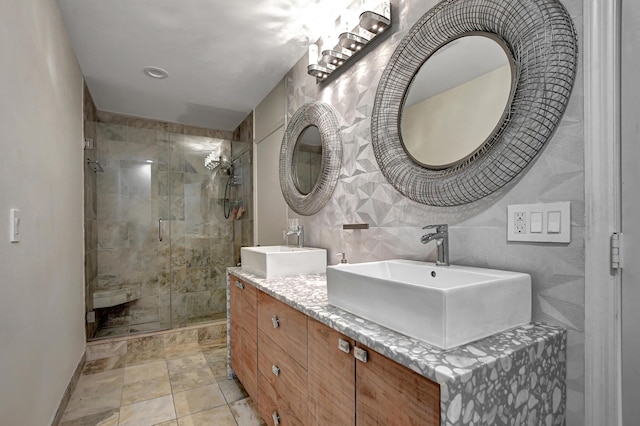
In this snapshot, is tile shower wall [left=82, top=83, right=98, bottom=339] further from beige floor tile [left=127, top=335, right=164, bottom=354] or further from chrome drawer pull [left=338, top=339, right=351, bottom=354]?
chrome drawer pull [left=338, top=339, right=351, bottom=354]

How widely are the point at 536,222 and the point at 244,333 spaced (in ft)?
5.43

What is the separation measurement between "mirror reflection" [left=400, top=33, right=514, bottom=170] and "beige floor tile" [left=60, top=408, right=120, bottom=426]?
2.22 metres

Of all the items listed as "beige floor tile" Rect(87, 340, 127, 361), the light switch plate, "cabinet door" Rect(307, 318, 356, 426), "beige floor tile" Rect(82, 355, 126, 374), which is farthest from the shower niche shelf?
the light switch plate

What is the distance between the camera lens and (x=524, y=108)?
3.31ft

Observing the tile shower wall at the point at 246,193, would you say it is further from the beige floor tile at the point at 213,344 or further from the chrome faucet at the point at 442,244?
the chrome faucet at the point at 442,244

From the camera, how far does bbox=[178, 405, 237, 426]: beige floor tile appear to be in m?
1.81

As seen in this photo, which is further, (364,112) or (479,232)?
(364,112)

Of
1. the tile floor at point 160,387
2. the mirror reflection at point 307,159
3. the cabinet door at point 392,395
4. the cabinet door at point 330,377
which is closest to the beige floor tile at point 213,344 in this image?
the tile floor at point 160,387

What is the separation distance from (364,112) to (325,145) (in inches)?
15.9

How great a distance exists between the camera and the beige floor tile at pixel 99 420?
5.97ft

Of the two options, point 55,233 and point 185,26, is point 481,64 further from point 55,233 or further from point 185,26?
point 55,233

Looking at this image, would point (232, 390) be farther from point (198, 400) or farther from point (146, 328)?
point (146, 328)

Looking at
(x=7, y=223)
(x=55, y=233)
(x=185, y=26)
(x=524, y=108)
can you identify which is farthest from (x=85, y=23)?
(x=524, y=108)

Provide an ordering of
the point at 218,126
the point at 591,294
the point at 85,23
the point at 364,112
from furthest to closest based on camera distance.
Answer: the point at 218,126, the point at 85,23, the point at 364,112, the point at 591,294
